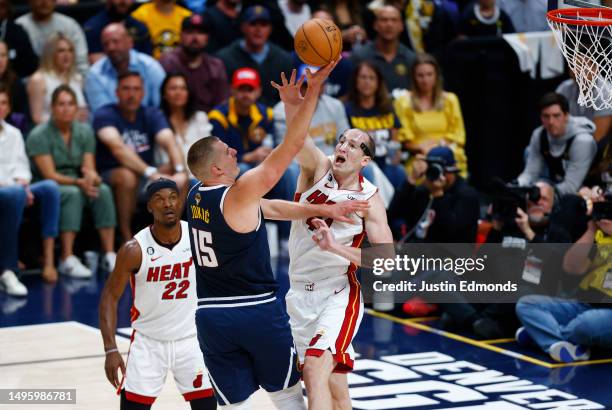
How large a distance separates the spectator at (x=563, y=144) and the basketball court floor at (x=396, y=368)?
6.80ft

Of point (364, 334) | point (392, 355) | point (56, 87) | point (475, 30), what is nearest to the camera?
point (392, 355)

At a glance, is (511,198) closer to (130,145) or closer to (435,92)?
(435,92)

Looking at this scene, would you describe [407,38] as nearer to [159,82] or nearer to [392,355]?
[159,82]

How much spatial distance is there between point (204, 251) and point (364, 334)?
411 centimetres

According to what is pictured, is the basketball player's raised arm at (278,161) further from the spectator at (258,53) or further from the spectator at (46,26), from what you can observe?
the spectator at (46,26)

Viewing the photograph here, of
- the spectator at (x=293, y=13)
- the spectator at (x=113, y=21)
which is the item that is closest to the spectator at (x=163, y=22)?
the spectator at (x=113, y=21)

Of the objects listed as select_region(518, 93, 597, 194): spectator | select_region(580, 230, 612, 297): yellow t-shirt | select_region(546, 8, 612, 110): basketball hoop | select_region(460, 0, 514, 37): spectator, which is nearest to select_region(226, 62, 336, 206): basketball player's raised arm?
select_region(546, 8, 612, 110): basketball hoop

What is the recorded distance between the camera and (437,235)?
10.5 meters

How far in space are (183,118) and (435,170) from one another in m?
3.54

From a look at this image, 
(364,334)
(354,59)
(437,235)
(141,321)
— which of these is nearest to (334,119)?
(354,59)

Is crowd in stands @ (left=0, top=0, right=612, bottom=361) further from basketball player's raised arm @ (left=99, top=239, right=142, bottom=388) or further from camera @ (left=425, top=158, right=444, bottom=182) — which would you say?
basketball player's raised arm @ (left=99, top=239, right=142, bottom=388)

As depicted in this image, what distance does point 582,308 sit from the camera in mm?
9227

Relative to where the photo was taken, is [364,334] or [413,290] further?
[413,290]

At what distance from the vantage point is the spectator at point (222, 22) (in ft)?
47.4
